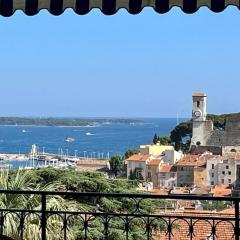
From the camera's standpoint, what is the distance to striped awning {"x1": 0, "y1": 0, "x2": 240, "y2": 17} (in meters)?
2.34

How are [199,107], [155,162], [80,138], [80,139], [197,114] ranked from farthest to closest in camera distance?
[80,138]
[80,139]
[199,107]
[197,114]
[155,162]

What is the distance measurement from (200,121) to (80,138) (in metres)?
42.2

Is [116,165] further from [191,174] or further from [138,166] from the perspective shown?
[191,174]

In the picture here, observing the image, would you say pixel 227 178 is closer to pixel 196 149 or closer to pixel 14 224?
pixel 196 149

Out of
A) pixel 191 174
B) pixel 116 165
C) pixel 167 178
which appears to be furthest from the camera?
pixel 116 165

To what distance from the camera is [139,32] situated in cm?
4675

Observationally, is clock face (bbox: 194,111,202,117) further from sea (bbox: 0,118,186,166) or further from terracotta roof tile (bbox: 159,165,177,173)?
sea (bbox: 0,118,186,166)

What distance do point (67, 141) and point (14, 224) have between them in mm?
77924

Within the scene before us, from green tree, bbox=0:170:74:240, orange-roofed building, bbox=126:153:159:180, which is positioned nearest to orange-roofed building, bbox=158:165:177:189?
orange-roofed building, bbox=126:153:159:180

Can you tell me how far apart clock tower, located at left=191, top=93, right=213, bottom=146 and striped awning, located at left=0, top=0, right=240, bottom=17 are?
2061 inches

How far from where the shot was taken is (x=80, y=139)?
92.2 metres

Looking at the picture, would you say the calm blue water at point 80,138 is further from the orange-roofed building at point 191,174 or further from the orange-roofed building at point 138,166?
the orange-roofed building at point 191,174

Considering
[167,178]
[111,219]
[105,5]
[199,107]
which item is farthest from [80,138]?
[105,5]

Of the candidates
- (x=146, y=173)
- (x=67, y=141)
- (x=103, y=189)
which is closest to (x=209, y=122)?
(x=146, y=173)
